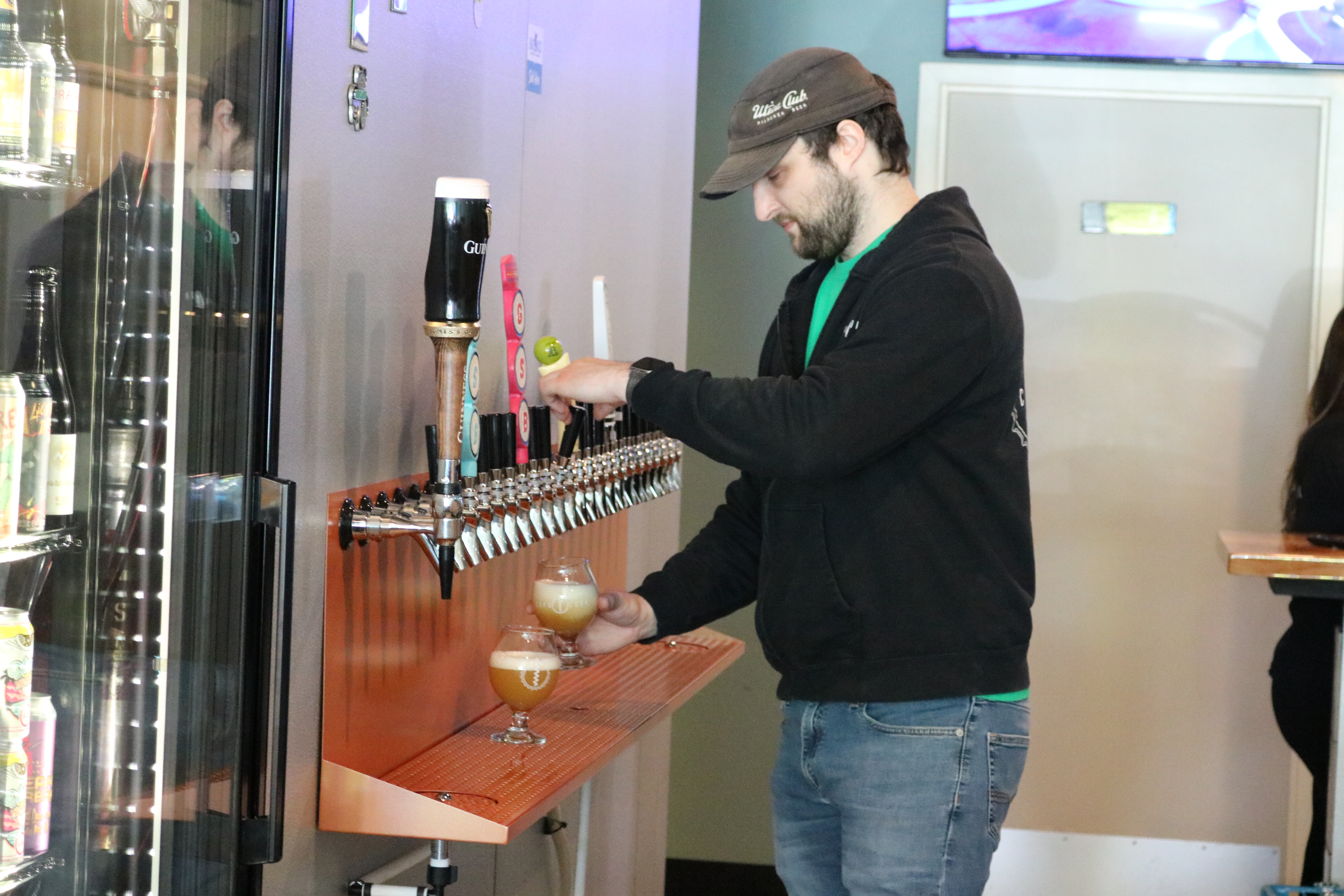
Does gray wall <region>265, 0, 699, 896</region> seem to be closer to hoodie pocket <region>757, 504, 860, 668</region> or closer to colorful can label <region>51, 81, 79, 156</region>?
colorful can label <region>51, 81, 79, 156</region>

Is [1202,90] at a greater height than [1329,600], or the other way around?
[1202,90]

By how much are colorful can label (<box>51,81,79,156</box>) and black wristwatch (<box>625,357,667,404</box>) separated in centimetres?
76

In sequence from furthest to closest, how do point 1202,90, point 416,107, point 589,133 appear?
point 1202,90 < point 589,133 < point 416,107

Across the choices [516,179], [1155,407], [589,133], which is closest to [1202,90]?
[1155,407]

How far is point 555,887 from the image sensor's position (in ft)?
9.77

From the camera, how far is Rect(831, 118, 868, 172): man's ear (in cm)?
195

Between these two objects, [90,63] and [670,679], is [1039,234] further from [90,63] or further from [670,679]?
[90,63]

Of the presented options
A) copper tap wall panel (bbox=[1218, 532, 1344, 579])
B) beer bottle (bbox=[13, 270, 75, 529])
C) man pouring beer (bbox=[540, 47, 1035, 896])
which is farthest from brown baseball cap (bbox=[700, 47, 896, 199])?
copper tap wall panel (bbox=[1218, 532, 1344, 579])

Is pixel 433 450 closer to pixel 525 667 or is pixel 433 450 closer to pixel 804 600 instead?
pixel 525 667

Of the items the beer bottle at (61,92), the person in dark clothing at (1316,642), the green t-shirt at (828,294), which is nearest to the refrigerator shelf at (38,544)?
the beer bottle at (61,92)

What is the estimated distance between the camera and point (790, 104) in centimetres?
194

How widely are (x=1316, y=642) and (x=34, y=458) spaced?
2.96 m

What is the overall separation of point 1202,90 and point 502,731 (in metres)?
3.03

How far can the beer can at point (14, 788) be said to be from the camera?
1.32 m
